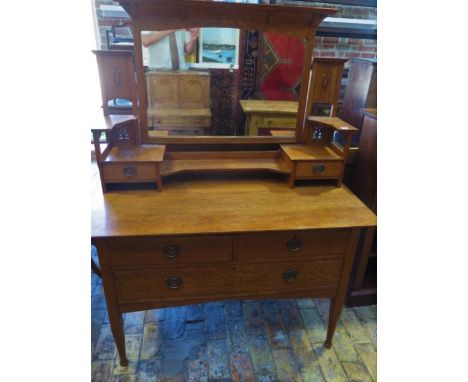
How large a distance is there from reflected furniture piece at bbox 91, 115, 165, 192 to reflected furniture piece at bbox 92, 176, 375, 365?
0.23 ft

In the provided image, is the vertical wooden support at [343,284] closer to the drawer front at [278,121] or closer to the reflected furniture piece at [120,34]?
the drawer front at [278,121]

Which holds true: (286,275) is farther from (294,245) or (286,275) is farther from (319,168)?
(319,168)

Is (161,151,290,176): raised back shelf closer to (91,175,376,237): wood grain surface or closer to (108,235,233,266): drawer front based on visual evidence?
(91,175,376,237): wood grain surface

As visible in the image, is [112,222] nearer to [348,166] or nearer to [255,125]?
[255,125]

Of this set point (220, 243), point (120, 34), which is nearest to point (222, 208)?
point (220, 243)

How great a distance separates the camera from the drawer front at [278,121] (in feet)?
5.04

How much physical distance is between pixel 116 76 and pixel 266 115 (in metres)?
0.72

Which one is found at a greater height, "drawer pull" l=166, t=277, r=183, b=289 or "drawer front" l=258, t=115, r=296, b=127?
"drawer front" l=258, t=115, r=296, b=127

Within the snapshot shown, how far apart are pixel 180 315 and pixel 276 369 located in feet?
1.98

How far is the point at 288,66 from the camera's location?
1.53 metres

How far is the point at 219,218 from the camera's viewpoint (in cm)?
117

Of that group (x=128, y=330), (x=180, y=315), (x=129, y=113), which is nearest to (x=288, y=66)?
(x=129, y=113)

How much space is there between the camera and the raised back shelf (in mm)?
1407

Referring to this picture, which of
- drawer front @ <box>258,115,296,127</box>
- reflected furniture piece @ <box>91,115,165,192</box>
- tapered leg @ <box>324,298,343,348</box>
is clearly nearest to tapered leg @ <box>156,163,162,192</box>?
reflected furniture piece @ <box>91,115,165,192</box>
